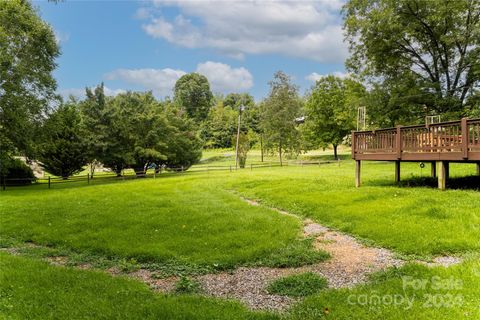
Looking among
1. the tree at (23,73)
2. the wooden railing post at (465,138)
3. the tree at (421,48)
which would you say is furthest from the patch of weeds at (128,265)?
the tree at (421,48)

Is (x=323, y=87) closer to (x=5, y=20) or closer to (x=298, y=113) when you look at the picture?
(x=298, y=113)

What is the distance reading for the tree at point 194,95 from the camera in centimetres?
10418

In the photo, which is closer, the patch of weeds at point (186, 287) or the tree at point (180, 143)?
the patch of weeds at point (186, 287)

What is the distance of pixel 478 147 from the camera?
11.3 m

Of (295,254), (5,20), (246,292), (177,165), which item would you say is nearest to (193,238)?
(295,254)

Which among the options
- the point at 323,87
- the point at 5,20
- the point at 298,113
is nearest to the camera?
the point at 5,20

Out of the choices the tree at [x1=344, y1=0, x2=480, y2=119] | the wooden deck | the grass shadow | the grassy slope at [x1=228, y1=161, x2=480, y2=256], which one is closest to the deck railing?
the wooden deck

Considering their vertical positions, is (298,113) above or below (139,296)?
above

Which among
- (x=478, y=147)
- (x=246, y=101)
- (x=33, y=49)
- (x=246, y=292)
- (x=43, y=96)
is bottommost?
(x=246, y=292)

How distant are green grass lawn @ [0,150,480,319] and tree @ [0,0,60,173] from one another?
1031 cm

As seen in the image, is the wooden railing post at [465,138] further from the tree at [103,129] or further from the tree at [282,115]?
the tree at [282,115]

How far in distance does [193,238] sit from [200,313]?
162 inches

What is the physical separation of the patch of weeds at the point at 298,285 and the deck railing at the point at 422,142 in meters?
8.21

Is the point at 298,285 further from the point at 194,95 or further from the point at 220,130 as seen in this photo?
the point at 194,95
